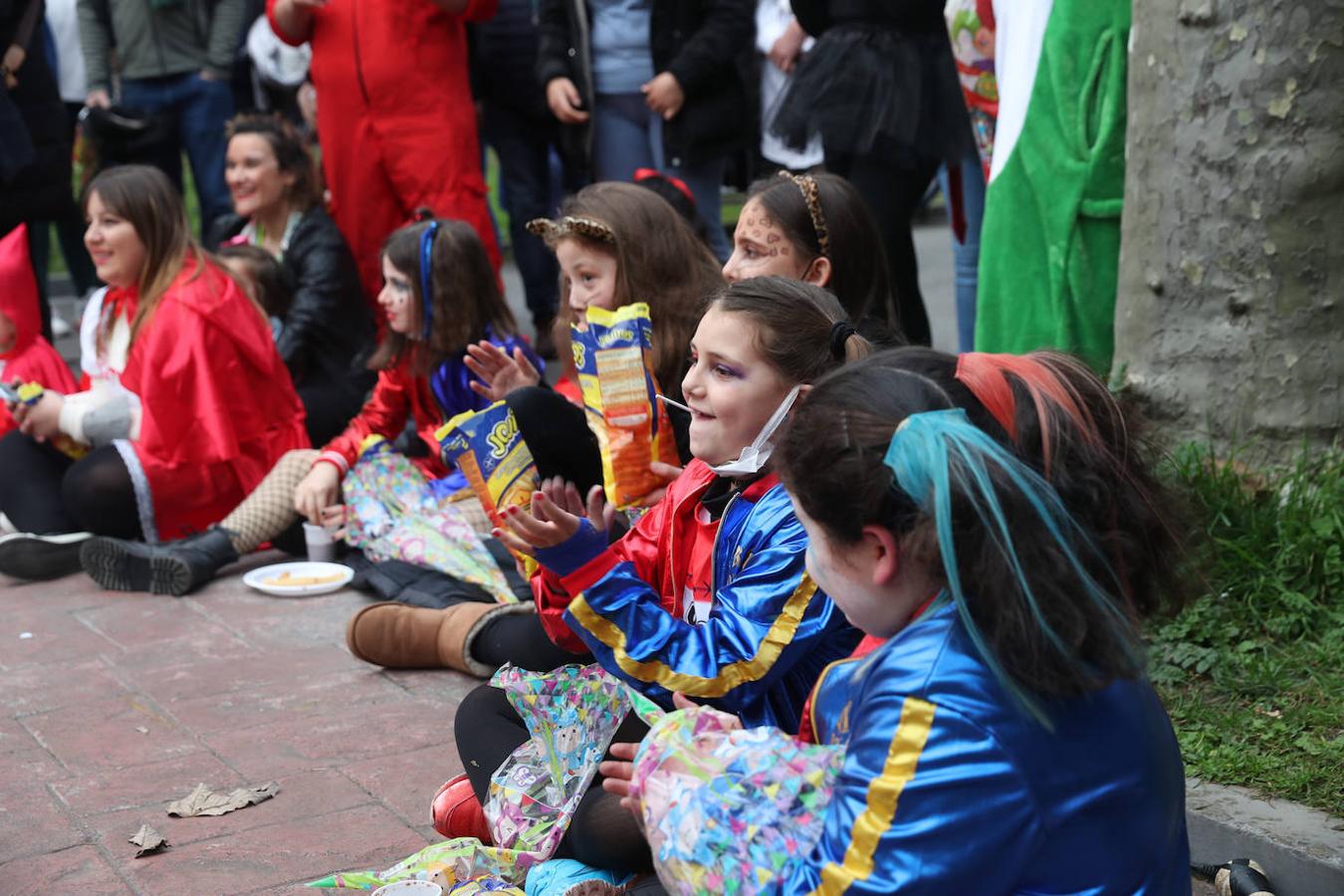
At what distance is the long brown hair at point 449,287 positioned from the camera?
15.5 ft

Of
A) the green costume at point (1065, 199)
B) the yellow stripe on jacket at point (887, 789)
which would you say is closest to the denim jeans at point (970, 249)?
the green costume at point (1065, 199)

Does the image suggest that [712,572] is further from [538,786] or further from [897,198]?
[897,198]

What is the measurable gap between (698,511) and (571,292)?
1333 mm

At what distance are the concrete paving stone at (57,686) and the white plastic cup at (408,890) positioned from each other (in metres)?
1.66

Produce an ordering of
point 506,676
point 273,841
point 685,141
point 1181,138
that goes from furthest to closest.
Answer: point 685,141 → point 1181,138 → point 273,841 → point 506,676

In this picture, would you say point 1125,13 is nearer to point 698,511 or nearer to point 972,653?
point 698,511

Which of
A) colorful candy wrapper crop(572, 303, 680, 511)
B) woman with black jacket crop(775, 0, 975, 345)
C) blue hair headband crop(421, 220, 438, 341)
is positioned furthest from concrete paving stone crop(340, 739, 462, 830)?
woman with black jacket crop(775, 0, 975, 345)

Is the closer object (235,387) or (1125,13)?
(1125,13)

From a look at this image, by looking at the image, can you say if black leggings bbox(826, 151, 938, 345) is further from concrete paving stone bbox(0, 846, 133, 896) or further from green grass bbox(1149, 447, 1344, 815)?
concrete paving stone bbox(0, 846, 133, 896)

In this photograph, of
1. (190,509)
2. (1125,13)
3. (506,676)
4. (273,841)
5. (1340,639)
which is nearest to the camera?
(506,676)

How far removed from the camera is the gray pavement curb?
2.60m

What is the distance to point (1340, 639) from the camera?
325cm

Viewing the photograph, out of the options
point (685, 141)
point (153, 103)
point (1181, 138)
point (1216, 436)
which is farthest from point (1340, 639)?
point (153, 103)

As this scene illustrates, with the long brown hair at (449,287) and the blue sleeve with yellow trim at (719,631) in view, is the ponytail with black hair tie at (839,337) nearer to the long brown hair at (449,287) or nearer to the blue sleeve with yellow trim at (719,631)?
the blue sleeve with yellow trim at (719,631)
